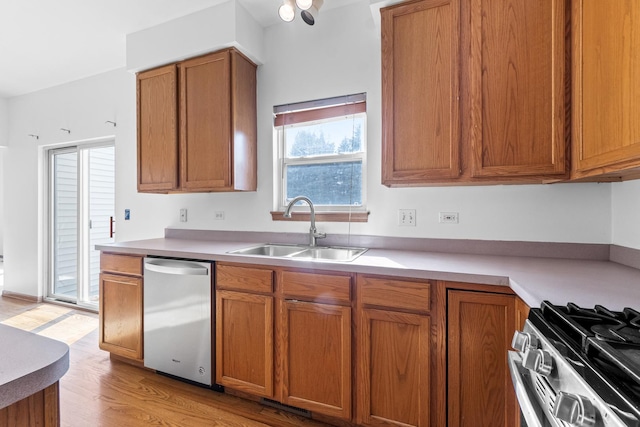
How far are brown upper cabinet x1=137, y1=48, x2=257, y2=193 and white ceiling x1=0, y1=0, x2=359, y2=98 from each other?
367mm

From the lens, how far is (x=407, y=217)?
207 cm

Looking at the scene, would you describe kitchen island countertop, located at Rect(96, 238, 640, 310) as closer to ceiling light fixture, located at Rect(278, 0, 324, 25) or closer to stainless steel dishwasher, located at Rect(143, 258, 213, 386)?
stainless steel dishwasher, located at Rect(143, 258, 213, 386)

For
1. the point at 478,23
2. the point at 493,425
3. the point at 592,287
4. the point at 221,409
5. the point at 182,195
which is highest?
the point at 478,23

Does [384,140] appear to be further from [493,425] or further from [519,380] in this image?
[493,425]

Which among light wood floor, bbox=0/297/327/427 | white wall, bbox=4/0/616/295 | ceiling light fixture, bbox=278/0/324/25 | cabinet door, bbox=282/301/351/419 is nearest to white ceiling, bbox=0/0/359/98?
white wall, bbox=4/0/616/295

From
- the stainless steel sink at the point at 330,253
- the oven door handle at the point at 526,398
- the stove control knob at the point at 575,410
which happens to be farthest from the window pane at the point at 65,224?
the stove control knob at the point at 575,410

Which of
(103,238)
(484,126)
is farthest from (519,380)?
(103,238)

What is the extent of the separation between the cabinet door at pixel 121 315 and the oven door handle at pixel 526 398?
2.25 meters

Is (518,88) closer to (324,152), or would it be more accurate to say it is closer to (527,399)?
(324,152)

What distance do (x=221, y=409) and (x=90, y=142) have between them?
3.32 m

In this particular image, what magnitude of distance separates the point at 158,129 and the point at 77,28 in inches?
42.3

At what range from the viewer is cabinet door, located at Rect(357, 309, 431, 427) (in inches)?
56.7

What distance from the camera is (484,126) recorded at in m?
1.61

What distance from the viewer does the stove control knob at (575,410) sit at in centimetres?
57
